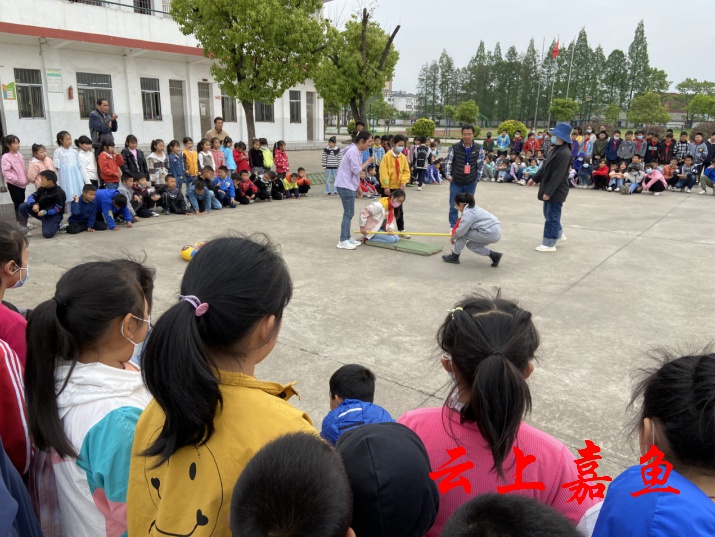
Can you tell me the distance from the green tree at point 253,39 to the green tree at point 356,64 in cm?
531

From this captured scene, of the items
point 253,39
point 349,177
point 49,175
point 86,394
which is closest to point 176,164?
point 49,175

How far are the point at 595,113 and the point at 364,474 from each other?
58196 millimetres

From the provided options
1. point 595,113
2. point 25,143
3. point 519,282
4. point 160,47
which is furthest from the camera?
point 595,113

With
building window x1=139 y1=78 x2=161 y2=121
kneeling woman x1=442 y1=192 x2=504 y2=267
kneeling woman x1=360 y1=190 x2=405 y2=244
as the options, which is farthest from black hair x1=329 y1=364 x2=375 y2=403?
building window x1=139 y1=78 x2=161 y2=121

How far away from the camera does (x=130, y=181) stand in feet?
26.5

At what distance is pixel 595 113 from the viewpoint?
5175cm

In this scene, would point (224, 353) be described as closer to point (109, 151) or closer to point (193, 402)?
point (193, 402)

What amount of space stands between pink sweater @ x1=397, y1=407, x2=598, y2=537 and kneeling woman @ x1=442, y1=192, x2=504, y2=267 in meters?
4.64

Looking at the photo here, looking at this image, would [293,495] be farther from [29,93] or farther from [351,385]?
[29,93]

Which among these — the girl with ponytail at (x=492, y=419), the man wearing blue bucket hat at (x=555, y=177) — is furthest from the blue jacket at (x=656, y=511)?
the man wearing blue bucket hat at (x=555, y=177)

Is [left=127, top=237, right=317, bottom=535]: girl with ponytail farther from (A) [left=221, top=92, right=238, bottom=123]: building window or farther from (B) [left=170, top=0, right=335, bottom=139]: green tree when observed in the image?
(A) [left=221, top=92, right=238, bottom=123]: building window

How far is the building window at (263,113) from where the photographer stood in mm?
21678

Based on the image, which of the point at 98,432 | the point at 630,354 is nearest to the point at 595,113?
the point at 630,354

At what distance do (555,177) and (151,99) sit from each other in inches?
634
